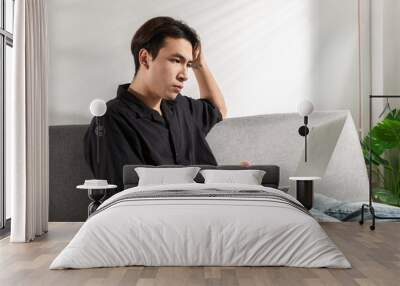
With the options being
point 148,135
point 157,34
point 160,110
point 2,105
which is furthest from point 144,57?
point 2,105

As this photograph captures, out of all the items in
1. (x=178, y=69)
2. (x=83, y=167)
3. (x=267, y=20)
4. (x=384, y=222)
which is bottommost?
(x=384, y=222)

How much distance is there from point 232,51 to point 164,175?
5.61ft

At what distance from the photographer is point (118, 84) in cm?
705

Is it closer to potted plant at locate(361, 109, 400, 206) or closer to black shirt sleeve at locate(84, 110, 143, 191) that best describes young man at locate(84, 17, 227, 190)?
black shirt sleeve at locate(84, 110, 143, 191)

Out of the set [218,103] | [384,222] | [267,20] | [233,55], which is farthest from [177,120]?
[384,222]

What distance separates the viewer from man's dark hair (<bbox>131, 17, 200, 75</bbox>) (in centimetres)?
700

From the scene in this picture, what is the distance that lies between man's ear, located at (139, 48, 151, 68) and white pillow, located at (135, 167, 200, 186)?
1.22 metres

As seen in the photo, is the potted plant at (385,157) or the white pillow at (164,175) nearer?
the white pillow at (164,175)

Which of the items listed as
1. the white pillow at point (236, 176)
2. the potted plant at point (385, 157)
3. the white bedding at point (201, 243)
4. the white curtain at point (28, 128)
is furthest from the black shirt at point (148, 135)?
the white bedding at point (201, 243)

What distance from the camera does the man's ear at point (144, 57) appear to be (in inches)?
274

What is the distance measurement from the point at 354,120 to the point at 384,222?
126cm

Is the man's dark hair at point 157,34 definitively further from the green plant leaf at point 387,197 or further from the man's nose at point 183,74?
the green plant leaf at point 387,197

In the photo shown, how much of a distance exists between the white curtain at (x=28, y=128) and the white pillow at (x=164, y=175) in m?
1.00

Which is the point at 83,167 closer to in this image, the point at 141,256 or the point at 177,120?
the point at 177,120
